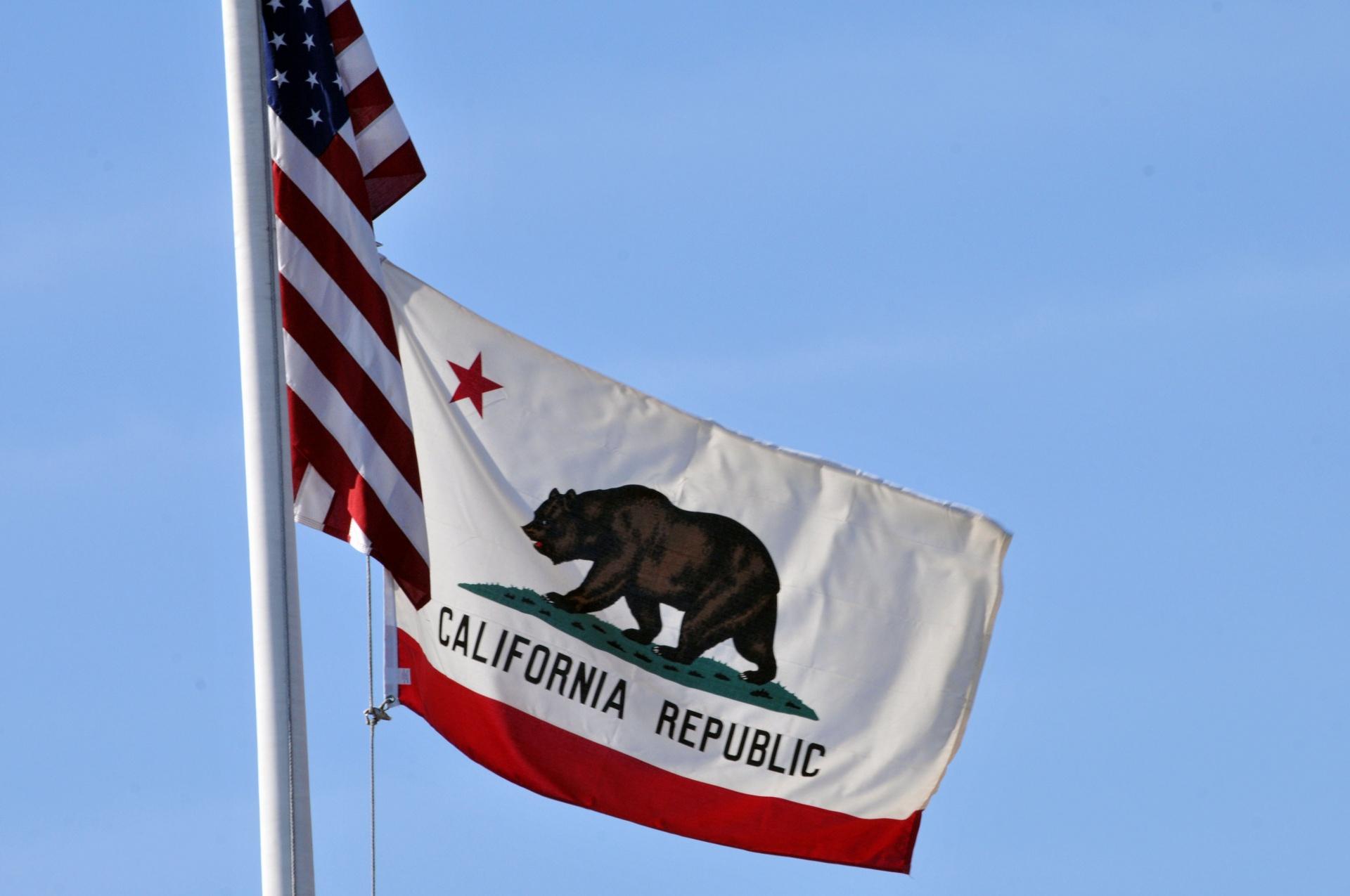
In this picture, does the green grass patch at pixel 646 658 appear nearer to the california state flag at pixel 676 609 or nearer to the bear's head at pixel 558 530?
the california state flag at pixel 676 609

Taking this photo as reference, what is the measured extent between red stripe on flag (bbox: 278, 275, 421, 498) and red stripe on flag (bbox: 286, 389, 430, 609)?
23 cm

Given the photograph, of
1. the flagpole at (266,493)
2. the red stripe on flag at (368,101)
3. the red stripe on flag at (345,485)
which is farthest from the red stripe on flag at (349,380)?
the red stripe on flag at (368,101)

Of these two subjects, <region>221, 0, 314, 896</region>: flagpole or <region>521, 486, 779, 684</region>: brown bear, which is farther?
<region>521, 486, 779, 684</region>: brown bear

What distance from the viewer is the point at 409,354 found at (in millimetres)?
15922

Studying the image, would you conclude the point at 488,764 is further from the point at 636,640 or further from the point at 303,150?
the point at 303,150

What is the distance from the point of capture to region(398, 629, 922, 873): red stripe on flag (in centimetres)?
1568

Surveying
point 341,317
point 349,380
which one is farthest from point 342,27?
point 349,380

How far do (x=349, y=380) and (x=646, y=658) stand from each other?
10.9 ft

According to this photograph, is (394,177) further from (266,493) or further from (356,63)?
(266,493)

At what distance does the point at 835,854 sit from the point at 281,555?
5.70 meters

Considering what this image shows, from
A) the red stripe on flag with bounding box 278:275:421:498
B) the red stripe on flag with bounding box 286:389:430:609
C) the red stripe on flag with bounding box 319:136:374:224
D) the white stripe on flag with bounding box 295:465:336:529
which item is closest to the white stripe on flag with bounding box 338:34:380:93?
the red stripe on flag with bounding box 319:136:374:224

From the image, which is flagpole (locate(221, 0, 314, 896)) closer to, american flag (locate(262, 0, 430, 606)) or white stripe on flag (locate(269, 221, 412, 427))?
american flag (locate(262, 0, 430, 606))

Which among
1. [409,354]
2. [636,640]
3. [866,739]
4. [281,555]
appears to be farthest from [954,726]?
[281,555]

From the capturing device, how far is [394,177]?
48.4 ft
